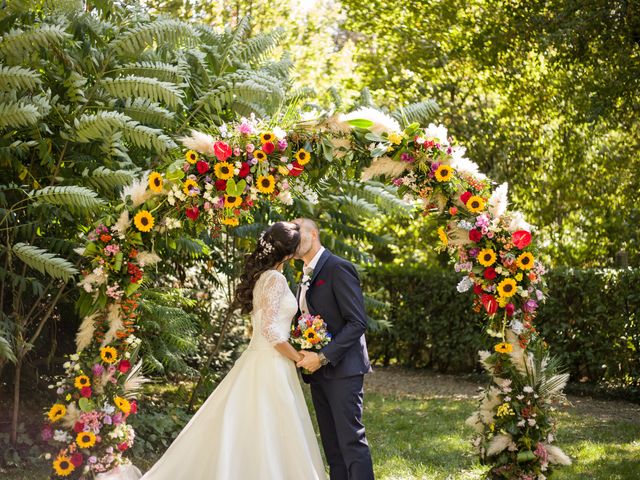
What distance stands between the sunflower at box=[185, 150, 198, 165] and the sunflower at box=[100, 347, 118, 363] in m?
1.44

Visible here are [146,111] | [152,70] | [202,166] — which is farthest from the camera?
[146,111]

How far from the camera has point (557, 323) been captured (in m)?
11.3

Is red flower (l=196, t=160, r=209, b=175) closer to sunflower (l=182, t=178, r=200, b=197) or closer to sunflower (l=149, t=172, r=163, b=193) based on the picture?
sunflower (l=182, t=178, r=200, b=197)

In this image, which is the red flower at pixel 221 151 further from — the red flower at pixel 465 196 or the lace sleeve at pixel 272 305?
the red flower at pixel 465 196

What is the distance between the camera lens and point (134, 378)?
228 inches

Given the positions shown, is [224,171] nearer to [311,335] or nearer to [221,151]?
[221,151]

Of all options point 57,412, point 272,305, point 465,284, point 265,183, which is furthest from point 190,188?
point 465,284

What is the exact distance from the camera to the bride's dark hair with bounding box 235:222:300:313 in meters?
5.59

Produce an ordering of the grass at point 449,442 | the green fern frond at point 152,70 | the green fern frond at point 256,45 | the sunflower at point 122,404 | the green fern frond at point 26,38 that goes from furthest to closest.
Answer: the green fern frond at point 256,45, the grass at point 449,442, the green fern frond at point 152,70, the sunflower at point 122,404, the green fern frond at point 26,38

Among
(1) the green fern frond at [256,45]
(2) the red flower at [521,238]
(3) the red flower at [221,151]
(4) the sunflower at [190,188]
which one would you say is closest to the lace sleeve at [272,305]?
(4) the sunflower at [190,188]

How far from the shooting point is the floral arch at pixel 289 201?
5488 mm

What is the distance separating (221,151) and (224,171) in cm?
14

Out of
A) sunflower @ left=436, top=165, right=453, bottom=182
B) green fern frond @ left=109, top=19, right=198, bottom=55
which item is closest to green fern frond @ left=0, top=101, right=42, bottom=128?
green fern frond @ left=109, top=19, right=198, bottom=55

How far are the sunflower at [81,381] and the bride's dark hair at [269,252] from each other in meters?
1.22
